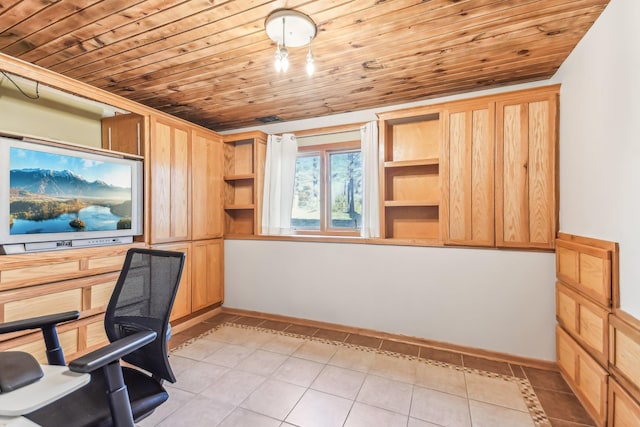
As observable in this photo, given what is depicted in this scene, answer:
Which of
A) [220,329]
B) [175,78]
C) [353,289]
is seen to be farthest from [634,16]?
[220,329]

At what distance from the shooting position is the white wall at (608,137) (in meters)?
1.40

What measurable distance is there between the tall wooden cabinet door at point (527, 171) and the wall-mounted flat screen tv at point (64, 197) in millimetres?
3289

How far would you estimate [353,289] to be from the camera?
122 inches

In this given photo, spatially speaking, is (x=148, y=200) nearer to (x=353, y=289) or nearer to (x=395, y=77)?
(x=353, y=289)

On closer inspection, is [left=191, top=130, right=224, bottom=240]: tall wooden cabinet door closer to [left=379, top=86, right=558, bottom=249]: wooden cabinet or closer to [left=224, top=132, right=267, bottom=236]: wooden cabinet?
[left=224, top=132, right=267, bottom=236]: wooden cabinet

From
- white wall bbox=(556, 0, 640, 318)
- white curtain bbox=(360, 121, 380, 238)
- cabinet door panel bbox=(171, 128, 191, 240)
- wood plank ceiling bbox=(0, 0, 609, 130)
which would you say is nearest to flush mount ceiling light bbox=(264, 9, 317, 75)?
wood plank ceiling bbox=(0, 0, 609, 130)

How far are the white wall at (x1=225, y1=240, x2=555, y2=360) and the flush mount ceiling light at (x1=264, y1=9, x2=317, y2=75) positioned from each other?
77.2 inches

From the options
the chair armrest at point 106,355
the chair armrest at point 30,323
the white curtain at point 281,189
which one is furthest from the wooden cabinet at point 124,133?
the chair armrest at point 106,355

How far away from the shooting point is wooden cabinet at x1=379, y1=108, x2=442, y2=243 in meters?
2.88

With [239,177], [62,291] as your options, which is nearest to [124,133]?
[239,177]

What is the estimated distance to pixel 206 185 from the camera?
136 inches

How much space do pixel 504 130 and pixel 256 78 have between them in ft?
7.17

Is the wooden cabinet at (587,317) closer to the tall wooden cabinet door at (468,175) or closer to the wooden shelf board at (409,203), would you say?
the tall wooden cabinet door at (468,175)

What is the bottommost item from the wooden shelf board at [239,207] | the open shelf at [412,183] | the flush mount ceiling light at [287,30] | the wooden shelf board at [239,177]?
the wooden shelf board at [239,207]
